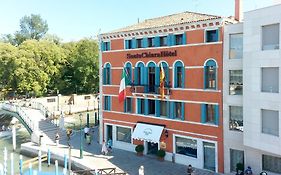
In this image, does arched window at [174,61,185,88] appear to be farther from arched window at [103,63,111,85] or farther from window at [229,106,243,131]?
arched window at [103,63,111,85]

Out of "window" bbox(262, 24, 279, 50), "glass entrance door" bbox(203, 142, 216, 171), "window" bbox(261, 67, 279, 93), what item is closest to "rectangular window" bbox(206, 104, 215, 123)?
"glass entrance door" bbox(203, 142, 216, 171)

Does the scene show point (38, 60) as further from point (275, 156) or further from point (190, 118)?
point (275, 156)

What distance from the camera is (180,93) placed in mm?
28484

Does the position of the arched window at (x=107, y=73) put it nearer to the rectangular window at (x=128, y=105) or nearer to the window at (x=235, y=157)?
the rectangular window at (x=128, y=105)

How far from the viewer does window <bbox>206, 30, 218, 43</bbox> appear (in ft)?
85.1

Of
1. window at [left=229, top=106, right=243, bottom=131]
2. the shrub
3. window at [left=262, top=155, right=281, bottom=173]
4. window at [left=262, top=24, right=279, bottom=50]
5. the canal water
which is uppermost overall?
window at [left=262, top=24, right=279, bottom=50]

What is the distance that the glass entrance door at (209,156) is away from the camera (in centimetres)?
2659

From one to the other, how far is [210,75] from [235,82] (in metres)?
2.23

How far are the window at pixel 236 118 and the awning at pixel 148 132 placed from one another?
6.53 metres

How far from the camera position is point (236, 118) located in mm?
25125

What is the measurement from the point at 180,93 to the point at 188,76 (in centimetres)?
165

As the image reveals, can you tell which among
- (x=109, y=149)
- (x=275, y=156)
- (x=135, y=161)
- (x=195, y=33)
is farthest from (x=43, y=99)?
(x=275, y=156)

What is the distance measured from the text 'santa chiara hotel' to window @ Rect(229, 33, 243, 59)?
790 millimetres

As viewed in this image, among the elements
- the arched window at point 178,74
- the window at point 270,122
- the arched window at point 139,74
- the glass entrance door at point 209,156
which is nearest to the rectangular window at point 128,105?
the arched window at point 139,74
